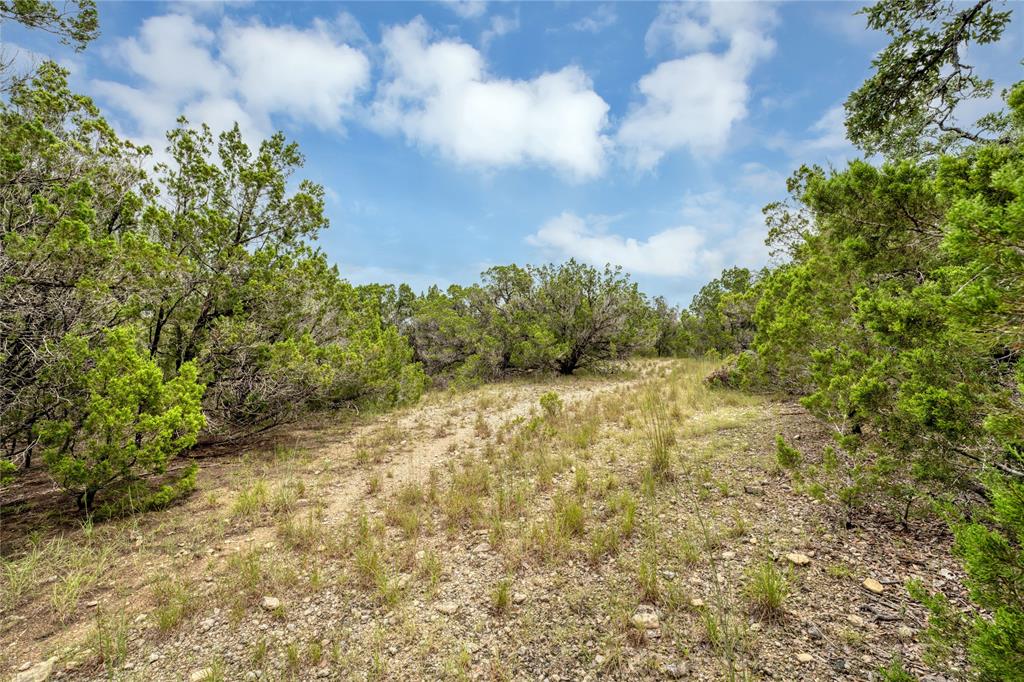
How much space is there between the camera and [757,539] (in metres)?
4.03

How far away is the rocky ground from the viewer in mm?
2900

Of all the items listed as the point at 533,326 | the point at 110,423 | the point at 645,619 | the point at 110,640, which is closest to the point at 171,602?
the point at 110,640

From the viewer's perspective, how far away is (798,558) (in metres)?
3.64

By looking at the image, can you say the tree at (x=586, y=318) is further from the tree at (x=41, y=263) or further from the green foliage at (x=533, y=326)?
the tree at (x=41, y=263)

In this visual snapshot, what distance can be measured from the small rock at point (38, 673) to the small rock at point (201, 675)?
1.12m

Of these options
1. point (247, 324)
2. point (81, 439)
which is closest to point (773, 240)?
point (247, 324)

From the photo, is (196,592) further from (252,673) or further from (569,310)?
(569,310)

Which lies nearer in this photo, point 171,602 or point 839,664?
point 839,664

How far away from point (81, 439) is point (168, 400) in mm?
1103

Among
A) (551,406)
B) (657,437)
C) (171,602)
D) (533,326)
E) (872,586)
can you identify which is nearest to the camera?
(872,586)

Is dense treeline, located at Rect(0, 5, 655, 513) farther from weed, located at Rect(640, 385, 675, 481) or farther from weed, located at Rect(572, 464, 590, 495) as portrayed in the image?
weed, located at Rect(640, 385, 675, 481)

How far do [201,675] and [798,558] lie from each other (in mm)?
5154

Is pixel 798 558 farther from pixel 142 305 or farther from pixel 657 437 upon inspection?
pixel 142 305

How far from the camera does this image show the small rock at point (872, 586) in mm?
3190
